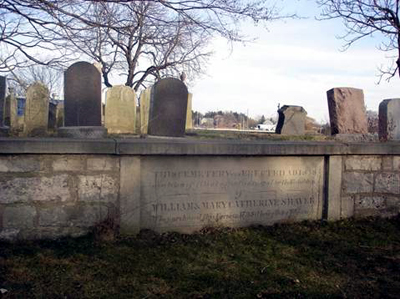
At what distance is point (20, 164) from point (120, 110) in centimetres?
795

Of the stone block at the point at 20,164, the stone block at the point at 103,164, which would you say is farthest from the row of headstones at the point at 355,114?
the stone block at the point at 20,164

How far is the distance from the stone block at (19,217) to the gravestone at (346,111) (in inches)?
192

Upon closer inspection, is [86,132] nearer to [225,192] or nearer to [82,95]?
[82,95]

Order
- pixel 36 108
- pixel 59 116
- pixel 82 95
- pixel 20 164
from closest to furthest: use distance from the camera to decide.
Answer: pixel 20 164, pixel 82 95, pixel 36 108, pixel 59 116

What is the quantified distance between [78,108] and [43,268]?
4208 mm

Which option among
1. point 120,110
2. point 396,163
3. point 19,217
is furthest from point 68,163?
point 120,110

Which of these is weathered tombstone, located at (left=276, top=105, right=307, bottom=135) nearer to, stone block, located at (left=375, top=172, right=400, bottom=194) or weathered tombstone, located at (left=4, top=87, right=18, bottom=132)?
weathered tombstone, located at (left=4, top=87, right=18, bottom=132)

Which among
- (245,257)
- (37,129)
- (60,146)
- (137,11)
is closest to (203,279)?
(245,257)

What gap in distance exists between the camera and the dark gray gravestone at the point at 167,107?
743 cm

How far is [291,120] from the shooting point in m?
17.0

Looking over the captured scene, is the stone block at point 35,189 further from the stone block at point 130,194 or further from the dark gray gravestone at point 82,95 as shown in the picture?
the dark gray gravestone at point 82,95

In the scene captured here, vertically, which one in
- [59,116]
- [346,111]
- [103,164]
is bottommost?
[103,164]

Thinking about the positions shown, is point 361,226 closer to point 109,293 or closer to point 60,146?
point 109,293

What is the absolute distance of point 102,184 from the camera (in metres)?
4.27
